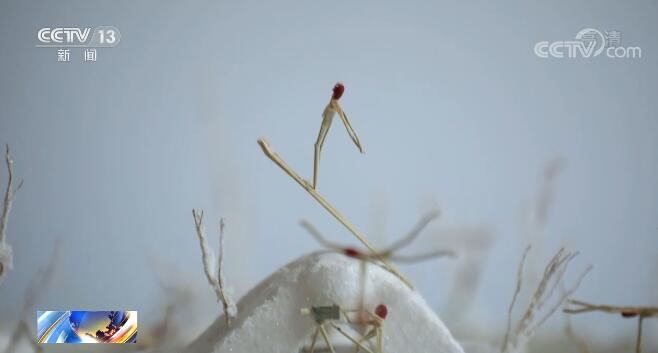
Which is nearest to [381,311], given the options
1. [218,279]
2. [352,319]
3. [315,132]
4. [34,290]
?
[352,319]

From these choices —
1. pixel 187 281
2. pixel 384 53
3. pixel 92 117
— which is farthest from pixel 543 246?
pixel 92 117

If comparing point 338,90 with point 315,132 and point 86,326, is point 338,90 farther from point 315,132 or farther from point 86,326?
point 86,326

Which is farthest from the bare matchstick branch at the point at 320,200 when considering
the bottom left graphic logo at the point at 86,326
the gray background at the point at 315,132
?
the bottom left graphic logo at the point at 86,326

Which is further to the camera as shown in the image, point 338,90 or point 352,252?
point 338,90

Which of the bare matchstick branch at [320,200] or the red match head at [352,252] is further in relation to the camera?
the bare matchstick branch at [320,200]

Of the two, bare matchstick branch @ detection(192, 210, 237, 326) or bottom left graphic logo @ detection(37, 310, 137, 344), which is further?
bottom left graphic logo @ detection(37, 310, 137, 344)

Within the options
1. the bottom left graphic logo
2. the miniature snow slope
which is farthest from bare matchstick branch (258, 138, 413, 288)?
the bottom left graphic logo

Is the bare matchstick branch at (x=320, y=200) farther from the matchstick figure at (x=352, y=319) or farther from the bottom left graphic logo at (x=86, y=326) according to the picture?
the bottom left graphic logo at (x=86, y=326)

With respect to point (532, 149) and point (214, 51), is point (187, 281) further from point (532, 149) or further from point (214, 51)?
point (532, 149)

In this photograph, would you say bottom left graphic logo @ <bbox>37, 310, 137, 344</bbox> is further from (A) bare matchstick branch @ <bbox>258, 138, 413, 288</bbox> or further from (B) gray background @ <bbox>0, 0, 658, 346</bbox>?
(A) bare matchstick branch @ <bbox>258, 138, 413, 288</bbox>
